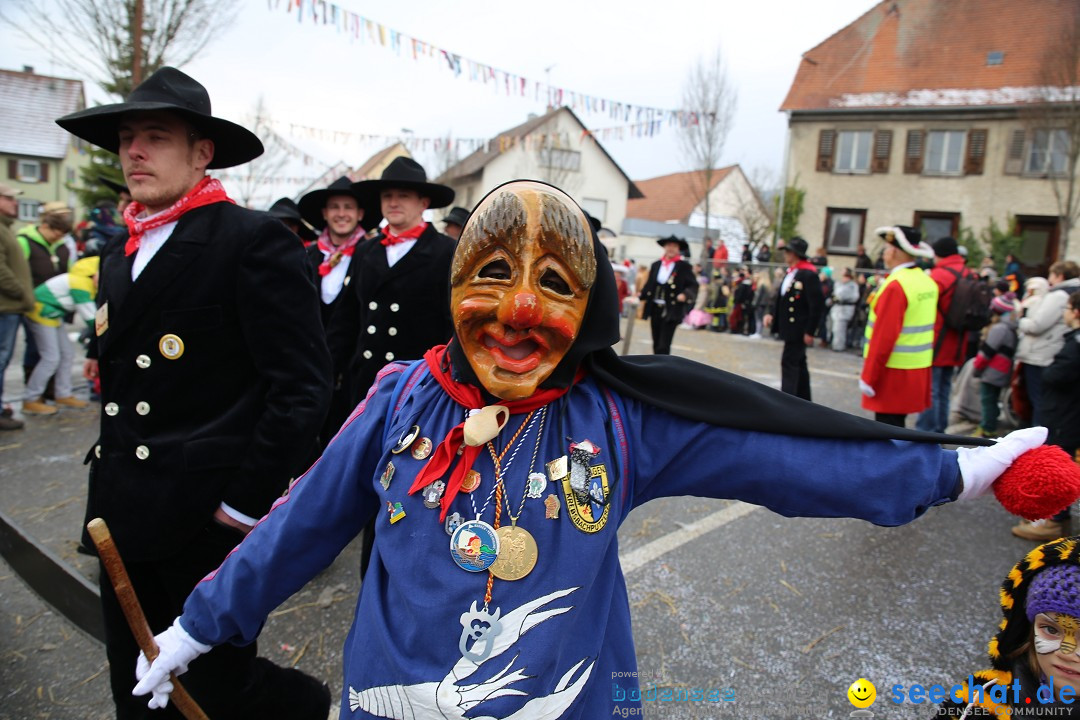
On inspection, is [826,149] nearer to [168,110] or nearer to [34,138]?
[168,110]

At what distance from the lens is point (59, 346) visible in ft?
22.1

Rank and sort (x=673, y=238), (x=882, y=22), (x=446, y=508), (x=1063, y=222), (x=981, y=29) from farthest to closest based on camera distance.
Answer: (x=882, y=22)
(x=981, y=29)
(x=1063, y=222)
(x=673, y=238)
(x=446, y=508)

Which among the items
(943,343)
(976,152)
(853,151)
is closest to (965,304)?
(943,343)

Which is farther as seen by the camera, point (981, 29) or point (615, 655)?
point (981, 29)

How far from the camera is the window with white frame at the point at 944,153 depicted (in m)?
23.2

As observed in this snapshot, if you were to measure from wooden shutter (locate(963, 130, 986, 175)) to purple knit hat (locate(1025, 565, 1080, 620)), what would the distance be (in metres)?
26.0

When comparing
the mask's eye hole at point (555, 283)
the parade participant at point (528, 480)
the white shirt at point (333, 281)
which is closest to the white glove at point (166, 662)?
the parade participant at point (528, 480)

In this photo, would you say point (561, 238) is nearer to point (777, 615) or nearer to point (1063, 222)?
point (777, 615)

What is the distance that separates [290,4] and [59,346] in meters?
5.98

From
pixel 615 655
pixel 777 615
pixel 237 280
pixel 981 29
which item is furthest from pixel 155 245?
pixel 981 29

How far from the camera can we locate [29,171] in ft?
127

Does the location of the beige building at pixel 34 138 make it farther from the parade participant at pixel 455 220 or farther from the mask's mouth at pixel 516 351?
the mask's mouth at pixel 516 351

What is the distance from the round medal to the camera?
1369mm

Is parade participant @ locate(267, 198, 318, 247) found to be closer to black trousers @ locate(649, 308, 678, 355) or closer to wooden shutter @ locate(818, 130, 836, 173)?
black trousers @ locate(649, 308, 678, 355)
